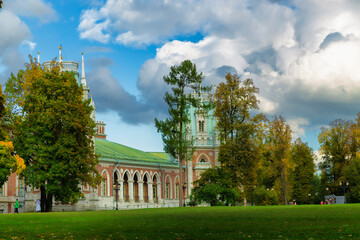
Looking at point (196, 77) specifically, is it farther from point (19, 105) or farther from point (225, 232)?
point (225, 232)

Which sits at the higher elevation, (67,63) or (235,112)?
(67,63)

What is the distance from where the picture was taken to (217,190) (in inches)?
2047

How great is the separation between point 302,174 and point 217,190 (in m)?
35.5

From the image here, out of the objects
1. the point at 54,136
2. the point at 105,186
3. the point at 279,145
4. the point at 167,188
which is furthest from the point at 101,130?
the point at 54,136

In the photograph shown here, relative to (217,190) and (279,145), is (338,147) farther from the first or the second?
(217,190)

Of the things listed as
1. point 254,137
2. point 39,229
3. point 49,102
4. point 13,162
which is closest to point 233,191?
point 254,137

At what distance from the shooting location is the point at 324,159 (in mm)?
74625

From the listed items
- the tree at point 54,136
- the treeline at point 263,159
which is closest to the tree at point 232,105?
the treeline at point 263,159

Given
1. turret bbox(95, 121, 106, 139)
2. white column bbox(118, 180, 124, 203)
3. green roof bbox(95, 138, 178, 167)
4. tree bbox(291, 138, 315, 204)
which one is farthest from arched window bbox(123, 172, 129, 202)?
tree bbox(291, 138, 315, 204)

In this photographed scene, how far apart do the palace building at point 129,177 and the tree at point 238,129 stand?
10.6 ft

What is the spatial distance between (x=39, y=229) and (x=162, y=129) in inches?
1389

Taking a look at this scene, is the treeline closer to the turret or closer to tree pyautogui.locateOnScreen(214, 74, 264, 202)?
tree pyautogui.locateOnScreen(214, 74, 264, 202)

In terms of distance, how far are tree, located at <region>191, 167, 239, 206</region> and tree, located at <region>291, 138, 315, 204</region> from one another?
3237cm

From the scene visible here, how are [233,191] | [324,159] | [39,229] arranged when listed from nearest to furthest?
[39,229]
[233,191]
[324,159]
